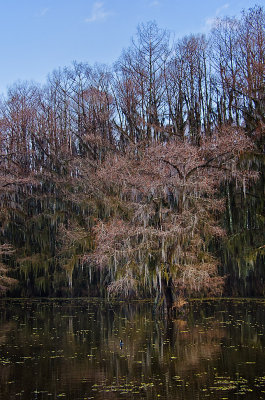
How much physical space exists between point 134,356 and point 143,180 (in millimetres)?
10242

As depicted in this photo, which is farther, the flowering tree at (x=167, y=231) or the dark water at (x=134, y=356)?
the flowering tree at (x=167, y=231)

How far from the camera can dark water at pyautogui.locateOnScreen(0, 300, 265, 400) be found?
391 inches

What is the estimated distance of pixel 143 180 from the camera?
22.5m

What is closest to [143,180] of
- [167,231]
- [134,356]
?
[167,231]

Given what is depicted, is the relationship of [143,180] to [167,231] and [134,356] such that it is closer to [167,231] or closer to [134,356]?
[167,231]

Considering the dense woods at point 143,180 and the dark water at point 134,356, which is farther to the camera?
the dense woods at point 143,180

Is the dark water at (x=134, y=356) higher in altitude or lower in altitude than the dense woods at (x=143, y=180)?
lower

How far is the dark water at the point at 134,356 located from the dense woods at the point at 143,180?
2.16 m

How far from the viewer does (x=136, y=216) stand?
22.5m

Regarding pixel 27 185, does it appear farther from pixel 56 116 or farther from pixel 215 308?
pixel 215 308

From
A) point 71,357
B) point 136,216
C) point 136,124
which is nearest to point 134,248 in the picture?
point 136,216

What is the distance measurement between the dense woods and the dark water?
2.16 metres

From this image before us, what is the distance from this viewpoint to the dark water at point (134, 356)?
9938mm

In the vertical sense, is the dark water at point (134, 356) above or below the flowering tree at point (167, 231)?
below
